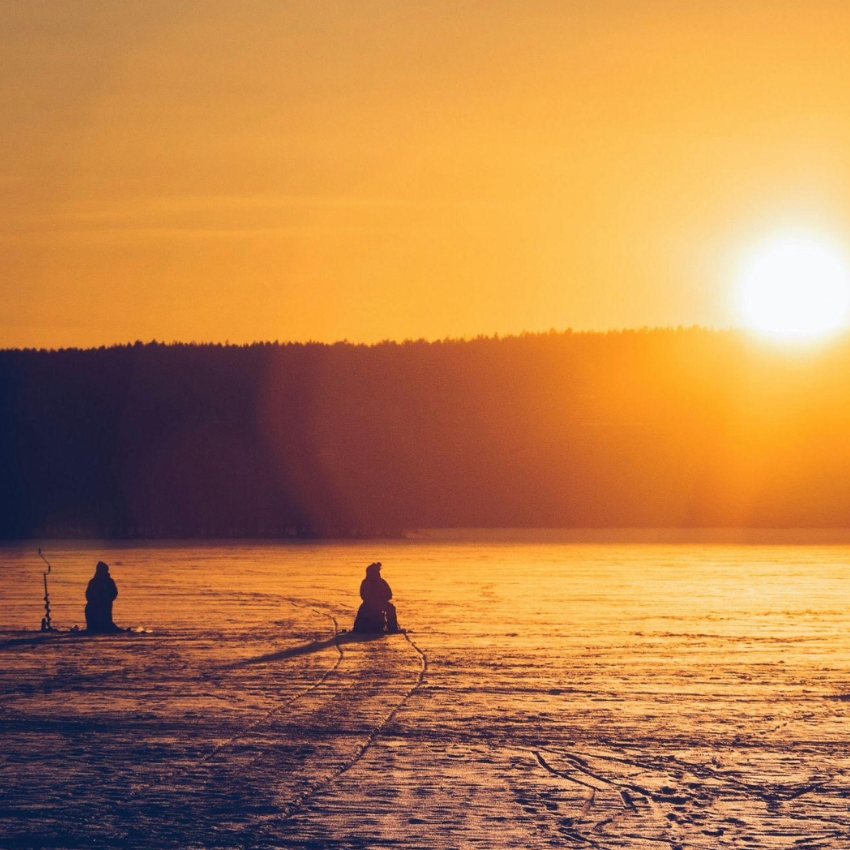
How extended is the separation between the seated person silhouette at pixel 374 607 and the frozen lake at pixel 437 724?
57cm

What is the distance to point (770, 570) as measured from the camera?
31.0 metres

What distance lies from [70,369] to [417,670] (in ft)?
182

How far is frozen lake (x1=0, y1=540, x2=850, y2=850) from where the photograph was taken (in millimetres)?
8461

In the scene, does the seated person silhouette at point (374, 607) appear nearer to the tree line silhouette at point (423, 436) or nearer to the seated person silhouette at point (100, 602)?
the seated person silhouette at point (100, 602)

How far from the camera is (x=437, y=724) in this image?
1178 centimetres

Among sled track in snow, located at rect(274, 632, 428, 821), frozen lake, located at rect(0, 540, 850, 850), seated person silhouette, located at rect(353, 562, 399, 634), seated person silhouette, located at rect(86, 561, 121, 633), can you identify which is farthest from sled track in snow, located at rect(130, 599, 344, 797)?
seated person silhouette, located at rect(86, 561, 121, 633)

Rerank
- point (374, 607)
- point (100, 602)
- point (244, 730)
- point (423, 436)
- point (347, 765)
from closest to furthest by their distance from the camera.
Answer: point (347, 765)
point (244, 730)
point (374, 607)
point (100, 602)
point (423, 436)

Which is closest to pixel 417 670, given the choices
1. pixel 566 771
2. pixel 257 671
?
pixel 257 671

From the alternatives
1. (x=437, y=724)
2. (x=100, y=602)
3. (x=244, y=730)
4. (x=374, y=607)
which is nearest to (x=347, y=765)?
(x=244, y=730)

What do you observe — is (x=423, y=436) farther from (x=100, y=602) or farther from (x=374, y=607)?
(x=374, y=607)

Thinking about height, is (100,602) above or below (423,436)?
below

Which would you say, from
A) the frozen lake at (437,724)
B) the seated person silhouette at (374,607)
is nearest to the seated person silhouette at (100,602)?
the frozen lake at (437,724)

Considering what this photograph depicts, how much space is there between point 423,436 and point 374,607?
44.0 m

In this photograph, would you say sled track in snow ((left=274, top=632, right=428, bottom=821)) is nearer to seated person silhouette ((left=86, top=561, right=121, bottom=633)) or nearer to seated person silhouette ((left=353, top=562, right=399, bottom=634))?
seated person silhouette ((left=353, top=562, right=399, bottom=634))
